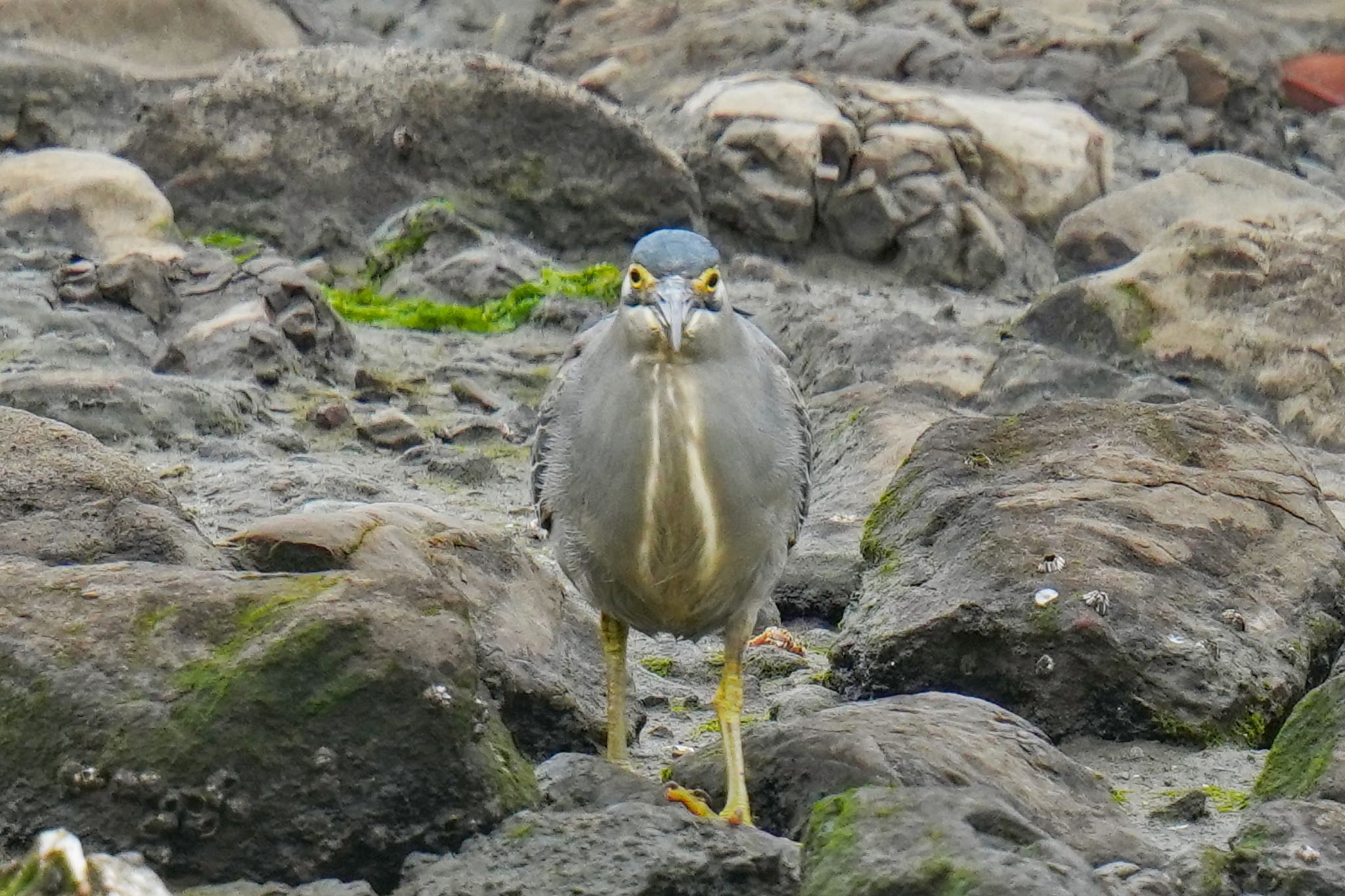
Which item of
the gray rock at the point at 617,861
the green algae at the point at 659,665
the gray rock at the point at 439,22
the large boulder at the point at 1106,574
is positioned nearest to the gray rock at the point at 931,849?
the gray rock at the point at 617,861

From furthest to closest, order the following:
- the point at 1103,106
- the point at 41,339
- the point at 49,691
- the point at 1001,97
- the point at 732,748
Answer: the point at 1103,106, the point at 1001,97, the point at 41,339, the point at 732,748, the point at 49,691

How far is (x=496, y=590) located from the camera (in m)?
6.02

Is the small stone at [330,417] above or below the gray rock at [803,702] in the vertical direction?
below

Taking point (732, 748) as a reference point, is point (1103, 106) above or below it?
below

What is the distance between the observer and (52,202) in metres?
9.88

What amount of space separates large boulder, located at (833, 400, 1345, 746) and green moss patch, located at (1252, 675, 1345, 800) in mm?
587

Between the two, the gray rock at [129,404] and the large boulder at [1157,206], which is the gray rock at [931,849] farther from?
the large boulder at [1157,206]

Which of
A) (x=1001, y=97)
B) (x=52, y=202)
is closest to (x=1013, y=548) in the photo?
(x=52, y=202)

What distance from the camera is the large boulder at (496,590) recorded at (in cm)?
558

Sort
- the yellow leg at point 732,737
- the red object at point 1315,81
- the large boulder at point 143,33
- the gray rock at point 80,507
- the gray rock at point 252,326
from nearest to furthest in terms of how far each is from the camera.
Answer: the yellow leg at point 732,737 < the gray rock at point 80,507 < the gray rock at point 252,326 < the large boulder at point 143,33 < the red object at point 1315,81

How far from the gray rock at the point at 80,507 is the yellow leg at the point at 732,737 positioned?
1338 millimetres

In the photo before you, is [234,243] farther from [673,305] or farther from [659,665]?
[673,305]

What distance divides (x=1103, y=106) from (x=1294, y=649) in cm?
790

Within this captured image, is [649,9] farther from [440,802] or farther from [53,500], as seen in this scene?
[440,802]
